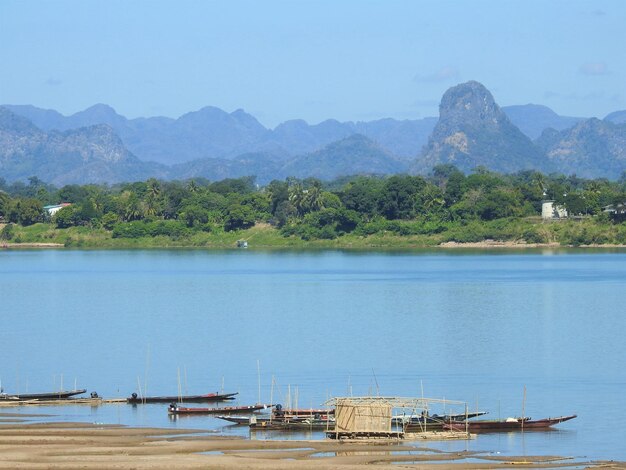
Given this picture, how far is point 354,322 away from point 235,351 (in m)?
12.3

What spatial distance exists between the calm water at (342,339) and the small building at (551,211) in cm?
2788

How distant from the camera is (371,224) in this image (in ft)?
462

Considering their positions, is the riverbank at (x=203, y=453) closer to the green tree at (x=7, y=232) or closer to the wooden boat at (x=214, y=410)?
the wooden boat at (x=214, y=410)

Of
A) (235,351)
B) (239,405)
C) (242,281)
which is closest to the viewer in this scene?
(239,405)

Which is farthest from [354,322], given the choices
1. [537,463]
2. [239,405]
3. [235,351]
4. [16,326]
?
[537,463]

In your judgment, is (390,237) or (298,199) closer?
(390,237)

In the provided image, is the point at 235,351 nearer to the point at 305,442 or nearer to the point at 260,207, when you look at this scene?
the point at 305,442

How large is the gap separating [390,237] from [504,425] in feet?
344

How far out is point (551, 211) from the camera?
13562 cm

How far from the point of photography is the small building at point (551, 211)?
134 meters

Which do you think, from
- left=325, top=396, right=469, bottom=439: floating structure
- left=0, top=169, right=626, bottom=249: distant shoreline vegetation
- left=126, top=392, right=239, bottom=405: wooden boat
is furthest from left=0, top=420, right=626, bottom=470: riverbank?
left=0, top=169, right=626, bottom=249: distant shoreline vegetation

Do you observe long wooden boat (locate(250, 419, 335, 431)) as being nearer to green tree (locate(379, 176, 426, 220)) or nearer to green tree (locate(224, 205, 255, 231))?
green tree (locate(379, 176, 426, 220))

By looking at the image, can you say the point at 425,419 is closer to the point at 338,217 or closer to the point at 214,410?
the point at 214,410

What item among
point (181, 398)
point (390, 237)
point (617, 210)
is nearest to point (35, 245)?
point (390, 237)
